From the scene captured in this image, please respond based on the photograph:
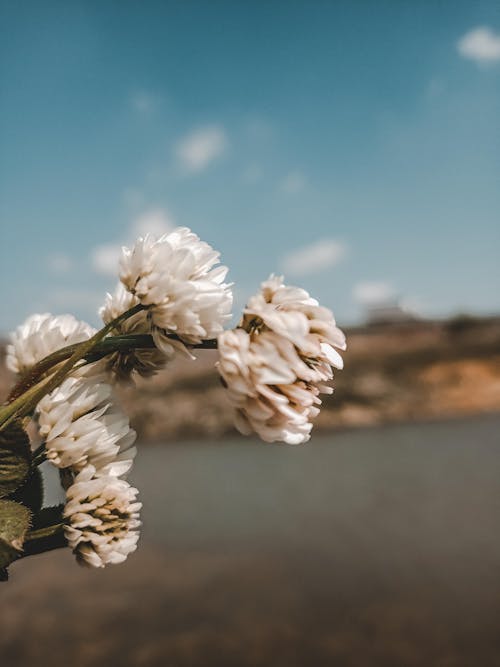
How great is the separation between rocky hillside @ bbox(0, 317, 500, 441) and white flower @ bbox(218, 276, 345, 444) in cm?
1853

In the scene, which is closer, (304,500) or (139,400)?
(304,500)

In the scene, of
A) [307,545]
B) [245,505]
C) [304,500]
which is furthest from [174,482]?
[307,545]

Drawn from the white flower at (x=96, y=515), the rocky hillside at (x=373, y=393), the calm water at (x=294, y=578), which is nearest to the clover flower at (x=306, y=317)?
the white flower at (x=96, y=515)

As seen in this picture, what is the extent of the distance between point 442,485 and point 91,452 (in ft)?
39.7

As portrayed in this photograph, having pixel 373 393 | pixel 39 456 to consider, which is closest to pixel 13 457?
pixel 39 456

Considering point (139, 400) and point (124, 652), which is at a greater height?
point (139, 400)

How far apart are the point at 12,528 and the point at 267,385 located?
0.95 ft

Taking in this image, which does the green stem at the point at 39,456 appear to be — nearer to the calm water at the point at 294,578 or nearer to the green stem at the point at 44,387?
the green stem at the point at 44,387

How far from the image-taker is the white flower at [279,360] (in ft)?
1.83

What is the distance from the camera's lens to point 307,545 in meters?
9.74

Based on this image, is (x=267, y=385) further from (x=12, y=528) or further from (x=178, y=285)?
(x=12, y=528)

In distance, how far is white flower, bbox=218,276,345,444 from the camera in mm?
558

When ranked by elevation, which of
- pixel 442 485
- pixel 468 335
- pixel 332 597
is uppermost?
pixel 468 335

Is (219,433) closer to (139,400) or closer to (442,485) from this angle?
(139,400)
